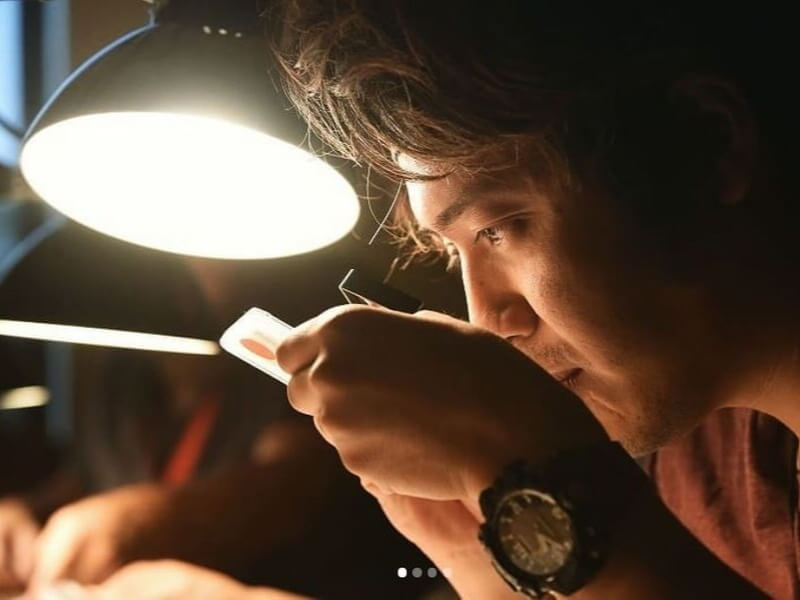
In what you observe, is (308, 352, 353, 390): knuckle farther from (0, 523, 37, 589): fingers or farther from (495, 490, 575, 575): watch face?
(0, 523, 37, 589): fingers

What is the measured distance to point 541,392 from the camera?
55 cm

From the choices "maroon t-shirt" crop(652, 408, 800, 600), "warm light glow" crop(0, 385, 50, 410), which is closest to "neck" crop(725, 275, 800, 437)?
"maroon t-shirt" crop(652, 408, 800, 600)

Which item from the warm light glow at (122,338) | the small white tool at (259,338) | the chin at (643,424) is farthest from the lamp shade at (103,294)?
the chin at (643,424)

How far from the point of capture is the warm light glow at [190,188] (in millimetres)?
706

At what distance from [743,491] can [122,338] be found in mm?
679

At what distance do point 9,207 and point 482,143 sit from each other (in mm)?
775

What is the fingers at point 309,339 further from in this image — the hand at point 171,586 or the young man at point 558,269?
the hand at point 171,586

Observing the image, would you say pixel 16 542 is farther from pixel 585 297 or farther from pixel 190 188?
pixel 585 297

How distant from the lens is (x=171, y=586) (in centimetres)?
99

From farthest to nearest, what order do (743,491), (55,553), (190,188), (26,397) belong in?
(26,397), (55,553), (743,491), (190,188)

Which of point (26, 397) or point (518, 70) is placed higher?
point (518, 70)

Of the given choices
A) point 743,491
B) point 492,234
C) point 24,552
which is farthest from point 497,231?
point 24,552

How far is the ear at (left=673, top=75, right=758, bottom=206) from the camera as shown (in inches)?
24.6

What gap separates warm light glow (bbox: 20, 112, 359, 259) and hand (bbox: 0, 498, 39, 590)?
465 millimetres
